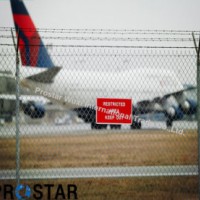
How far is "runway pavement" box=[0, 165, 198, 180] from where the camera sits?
276 inches

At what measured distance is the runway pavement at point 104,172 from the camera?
7005mm

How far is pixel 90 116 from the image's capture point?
1013 inches

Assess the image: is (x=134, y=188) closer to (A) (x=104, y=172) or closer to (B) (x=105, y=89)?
(A) (x=104, y=172)

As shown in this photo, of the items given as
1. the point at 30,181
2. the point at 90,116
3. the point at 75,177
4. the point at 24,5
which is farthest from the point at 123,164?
the point at 24,5

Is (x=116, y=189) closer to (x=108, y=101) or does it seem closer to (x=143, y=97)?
(x=108, y=101)

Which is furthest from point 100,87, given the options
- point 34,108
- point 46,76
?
point 34,108

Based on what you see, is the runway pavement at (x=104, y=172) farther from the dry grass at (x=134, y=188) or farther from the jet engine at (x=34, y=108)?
the jet engine at (x=34, y=108)

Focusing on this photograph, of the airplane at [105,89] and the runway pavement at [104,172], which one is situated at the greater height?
the airplane at [105,89]

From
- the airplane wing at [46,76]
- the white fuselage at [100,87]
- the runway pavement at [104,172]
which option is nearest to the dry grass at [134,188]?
the runway pavement at [104,172]

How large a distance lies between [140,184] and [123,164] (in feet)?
7.63

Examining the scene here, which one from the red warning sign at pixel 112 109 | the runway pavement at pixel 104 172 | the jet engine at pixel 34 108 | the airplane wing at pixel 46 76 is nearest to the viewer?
the red warning sign at pixel 112 109

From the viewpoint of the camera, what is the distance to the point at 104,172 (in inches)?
297

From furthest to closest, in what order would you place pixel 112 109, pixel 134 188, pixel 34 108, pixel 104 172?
1. pixel 34 108
2. pixel 104 172
3. pixel 134 188
4. pixel 112 109

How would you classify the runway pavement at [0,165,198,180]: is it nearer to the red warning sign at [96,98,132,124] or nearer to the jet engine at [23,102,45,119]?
the red warning sign at [96,98,132,124]
